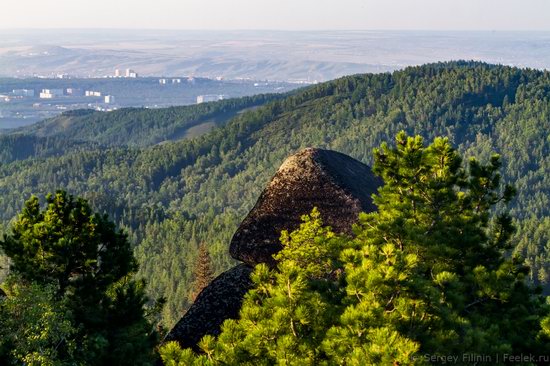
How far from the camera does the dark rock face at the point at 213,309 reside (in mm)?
33125

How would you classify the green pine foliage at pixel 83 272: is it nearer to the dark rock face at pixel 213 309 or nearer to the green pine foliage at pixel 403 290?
the dark rock face at pixel 213 309

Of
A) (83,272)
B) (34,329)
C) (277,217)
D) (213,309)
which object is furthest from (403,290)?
(277,217)

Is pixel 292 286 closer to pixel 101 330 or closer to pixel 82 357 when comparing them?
pixel 82 357

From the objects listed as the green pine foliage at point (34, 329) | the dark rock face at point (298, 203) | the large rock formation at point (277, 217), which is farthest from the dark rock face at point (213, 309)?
the green pine foliage at point (34, 329)

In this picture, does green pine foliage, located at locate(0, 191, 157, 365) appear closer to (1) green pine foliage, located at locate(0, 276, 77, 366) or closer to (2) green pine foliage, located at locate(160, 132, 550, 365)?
(1) green pine foliage, located at locate(0, 276, 77, 366)

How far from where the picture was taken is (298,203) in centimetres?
3597

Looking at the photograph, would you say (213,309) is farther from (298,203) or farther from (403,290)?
(403,290)

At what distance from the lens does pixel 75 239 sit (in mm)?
29312

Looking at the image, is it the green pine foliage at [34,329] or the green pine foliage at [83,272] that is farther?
the green pine foliage at [83,272]

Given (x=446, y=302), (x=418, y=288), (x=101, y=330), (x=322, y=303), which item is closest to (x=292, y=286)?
(x=322, y=303)

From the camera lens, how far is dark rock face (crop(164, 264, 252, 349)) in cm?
3312

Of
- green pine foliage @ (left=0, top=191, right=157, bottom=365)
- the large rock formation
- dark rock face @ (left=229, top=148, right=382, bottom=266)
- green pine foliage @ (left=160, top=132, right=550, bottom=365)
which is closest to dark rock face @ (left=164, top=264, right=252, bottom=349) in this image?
the large rock formation

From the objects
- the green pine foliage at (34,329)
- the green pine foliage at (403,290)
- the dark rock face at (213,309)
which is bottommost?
the dark rock face at (213,309)

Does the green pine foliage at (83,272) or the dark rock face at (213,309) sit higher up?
the green pine foliage at (83,272)
